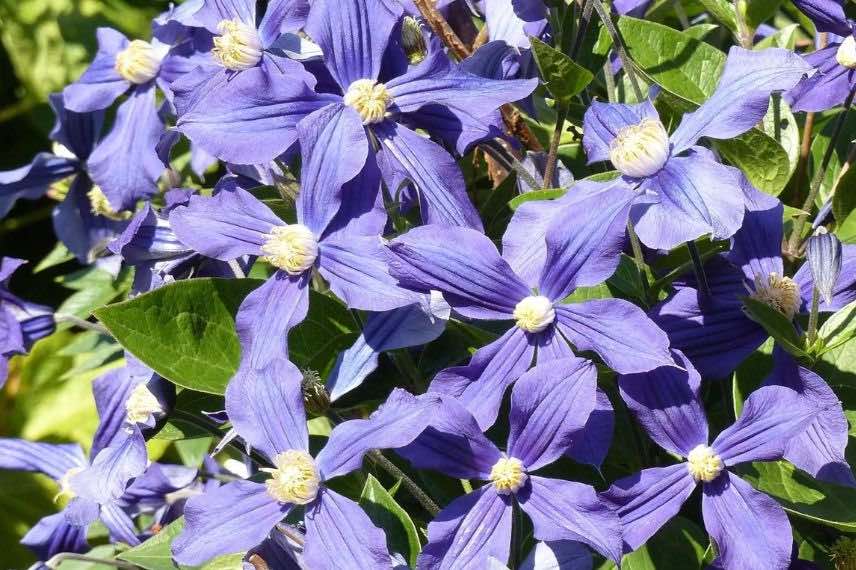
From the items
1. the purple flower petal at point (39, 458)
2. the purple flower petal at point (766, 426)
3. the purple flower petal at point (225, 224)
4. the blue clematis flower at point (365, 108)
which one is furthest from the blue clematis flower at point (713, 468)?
the purple flower petal at point (39, 458)

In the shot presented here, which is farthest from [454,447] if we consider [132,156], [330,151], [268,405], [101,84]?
[101,84]

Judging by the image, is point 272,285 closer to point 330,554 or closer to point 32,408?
point 330,554

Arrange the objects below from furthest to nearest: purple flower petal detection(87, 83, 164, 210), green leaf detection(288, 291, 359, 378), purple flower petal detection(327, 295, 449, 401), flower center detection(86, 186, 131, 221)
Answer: flower center detection(86, 186, 131, 221) < purple flower petal detection(87, 83, 164, 210) < green leaf detection(288, 291, 359, 378) < purple flower petal detection(327, 295, 449, 401)

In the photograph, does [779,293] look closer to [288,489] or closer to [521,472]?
[521,472]

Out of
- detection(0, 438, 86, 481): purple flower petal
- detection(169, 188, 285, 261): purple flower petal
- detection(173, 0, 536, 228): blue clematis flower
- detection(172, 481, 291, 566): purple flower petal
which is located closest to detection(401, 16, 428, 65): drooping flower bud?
detection(173, 0, 536, 228): blue clematis flower

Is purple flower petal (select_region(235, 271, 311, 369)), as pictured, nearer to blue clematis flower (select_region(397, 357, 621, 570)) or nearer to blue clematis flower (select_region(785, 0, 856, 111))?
blue clematis flower (select_region(397, 357, 621, 570))

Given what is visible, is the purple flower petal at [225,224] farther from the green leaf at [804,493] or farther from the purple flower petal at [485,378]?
the green leaf at [804,493]
